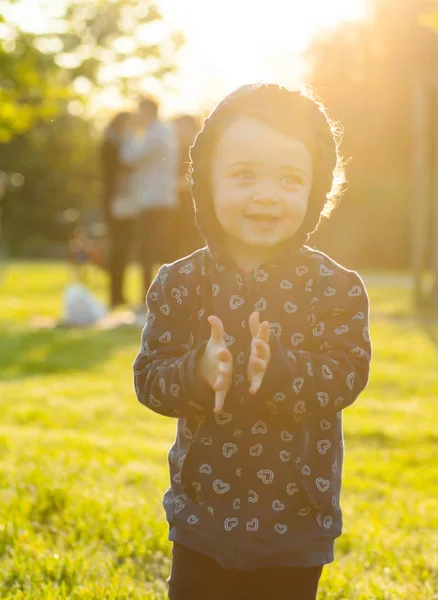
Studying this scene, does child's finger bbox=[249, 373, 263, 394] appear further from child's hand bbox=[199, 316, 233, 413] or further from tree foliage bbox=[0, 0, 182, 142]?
tree foliage bbox=[0, 0, 182, 142]

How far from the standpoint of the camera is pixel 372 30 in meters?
26.1

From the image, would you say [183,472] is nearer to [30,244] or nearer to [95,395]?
[95,395]

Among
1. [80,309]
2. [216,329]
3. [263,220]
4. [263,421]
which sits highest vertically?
[263,220]

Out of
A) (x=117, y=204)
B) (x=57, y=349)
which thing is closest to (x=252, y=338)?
(x=57, y=349)

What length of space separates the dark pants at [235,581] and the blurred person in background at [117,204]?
7.49m

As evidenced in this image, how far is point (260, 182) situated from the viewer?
Answer: 6.57 feet

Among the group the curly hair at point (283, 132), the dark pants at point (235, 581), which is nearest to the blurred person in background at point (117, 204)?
the curly hair at point (283, 132)

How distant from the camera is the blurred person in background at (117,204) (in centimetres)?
951

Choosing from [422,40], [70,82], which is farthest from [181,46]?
[422,40]

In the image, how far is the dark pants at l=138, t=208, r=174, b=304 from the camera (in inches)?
353

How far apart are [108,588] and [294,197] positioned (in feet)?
4.67

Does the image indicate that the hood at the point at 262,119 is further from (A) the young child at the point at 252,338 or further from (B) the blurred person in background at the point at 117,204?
(B) the blurred person in background at the point at 117,204

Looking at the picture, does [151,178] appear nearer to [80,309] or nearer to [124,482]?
[80,309]

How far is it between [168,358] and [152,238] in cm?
709
